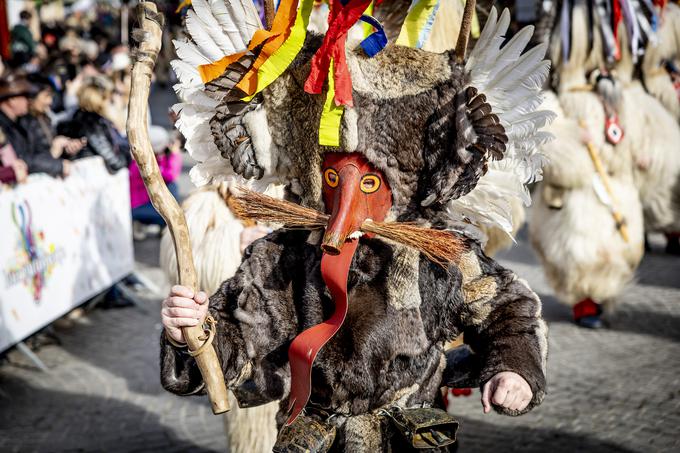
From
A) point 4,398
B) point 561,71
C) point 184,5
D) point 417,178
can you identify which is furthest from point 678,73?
point 4,398

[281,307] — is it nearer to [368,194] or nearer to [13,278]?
[368,194]

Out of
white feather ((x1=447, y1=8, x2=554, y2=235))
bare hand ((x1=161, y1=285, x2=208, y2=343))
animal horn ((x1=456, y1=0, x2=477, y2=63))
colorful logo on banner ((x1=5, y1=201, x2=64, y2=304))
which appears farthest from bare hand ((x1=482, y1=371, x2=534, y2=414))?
colorful logo on banner ((x1=5, y1=201, x2=64, y2=304))

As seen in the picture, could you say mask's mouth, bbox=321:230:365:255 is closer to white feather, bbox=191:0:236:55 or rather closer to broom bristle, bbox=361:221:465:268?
broom bristle, bbox=361:221:465:268

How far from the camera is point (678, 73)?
6535 millimetres

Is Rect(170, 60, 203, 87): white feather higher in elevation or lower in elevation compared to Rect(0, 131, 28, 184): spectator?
higher

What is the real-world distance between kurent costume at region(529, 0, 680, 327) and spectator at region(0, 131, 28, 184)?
3552mm

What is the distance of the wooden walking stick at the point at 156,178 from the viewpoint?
70.5 inches

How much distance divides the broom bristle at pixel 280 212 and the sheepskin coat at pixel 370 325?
0.26ft

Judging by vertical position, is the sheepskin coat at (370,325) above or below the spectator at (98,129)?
above

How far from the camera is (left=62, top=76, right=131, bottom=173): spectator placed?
258 inches

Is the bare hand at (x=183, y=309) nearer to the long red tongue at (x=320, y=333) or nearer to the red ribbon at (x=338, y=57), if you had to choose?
the long red tongue at (x=320, y=333)

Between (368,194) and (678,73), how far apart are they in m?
5.38

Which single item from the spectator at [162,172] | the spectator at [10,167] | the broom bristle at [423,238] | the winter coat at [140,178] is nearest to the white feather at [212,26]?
the broom bristle at [423,238]

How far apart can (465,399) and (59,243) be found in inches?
122
